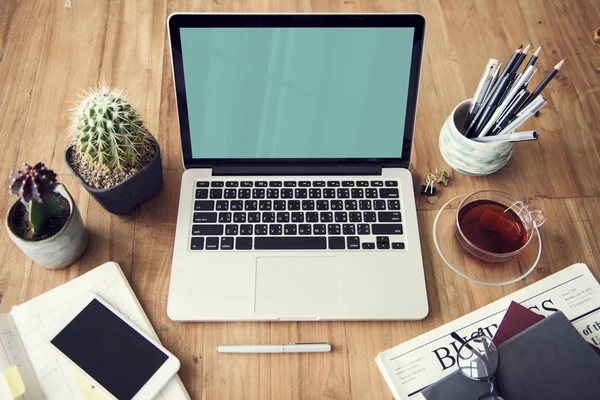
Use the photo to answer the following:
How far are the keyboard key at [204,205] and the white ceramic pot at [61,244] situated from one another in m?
0.17

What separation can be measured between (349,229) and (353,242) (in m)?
0.02

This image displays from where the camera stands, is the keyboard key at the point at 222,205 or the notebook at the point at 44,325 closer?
the notebook at the point at 44,325

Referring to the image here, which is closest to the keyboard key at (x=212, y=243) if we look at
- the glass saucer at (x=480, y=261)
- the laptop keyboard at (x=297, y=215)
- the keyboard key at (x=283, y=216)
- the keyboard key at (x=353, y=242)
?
the laptop keyboard at (x=297, y=215)

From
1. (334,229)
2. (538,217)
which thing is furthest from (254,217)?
(538,217)

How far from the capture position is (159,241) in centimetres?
85

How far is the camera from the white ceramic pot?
746mm

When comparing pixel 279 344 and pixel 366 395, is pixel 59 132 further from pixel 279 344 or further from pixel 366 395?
pixel 366 395

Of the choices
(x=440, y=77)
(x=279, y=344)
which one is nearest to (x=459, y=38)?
(x=440, y=77)

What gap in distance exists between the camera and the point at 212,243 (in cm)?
82

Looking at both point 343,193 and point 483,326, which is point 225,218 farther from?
point 483,326

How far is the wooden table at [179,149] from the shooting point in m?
0.76

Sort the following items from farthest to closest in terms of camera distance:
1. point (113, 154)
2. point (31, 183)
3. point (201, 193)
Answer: point (201, 193), point (113, 154), point (31, 183)

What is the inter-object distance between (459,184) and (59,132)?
71 centimetres

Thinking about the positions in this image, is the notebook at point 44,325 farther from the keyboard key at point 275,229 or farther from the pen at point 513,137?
the pen at point 513,137
